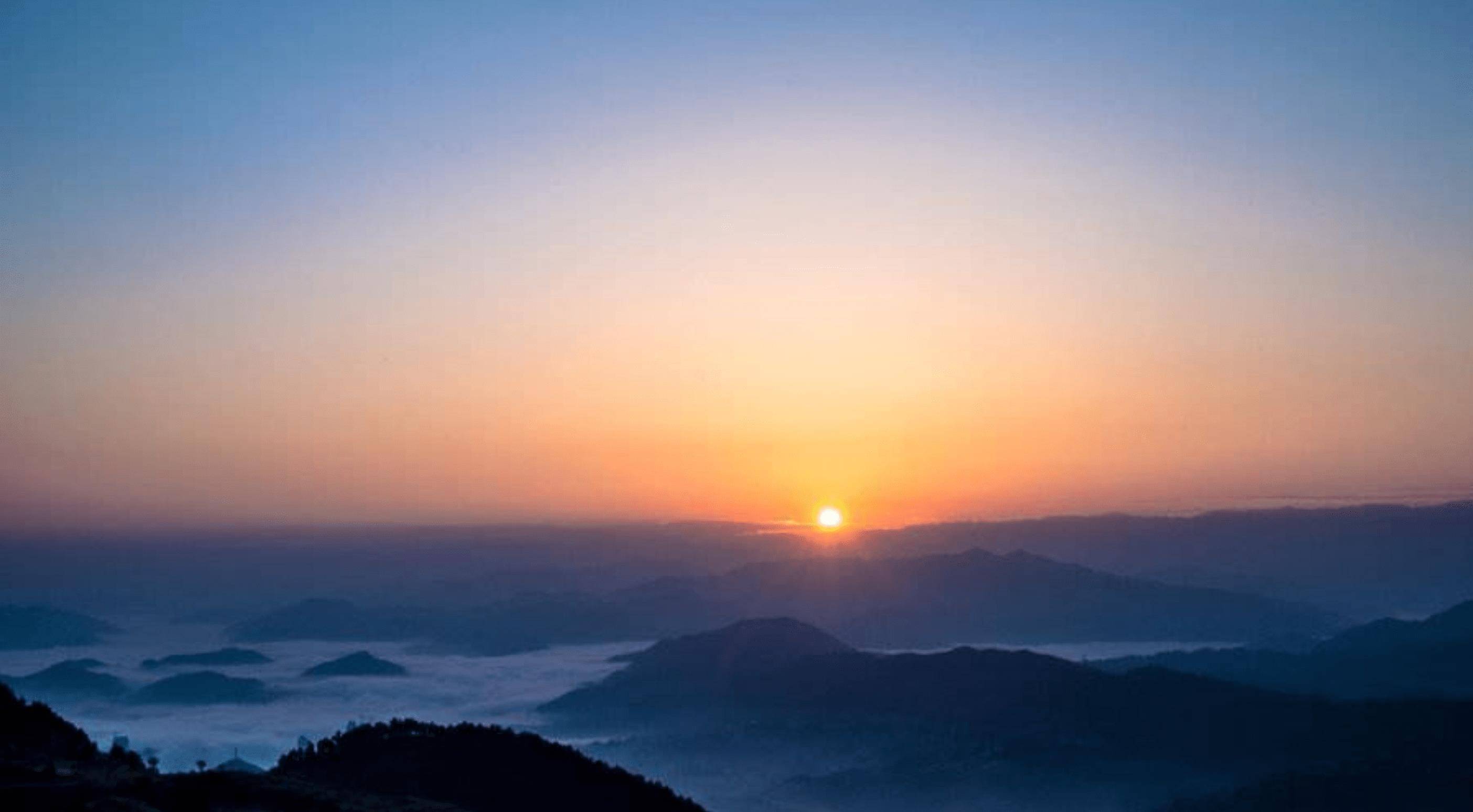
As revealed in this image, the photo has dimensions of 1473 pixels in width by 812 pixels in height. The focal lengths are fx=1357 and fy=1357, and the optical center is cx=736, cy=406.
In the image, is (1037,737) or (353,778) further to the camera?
(1037,737)

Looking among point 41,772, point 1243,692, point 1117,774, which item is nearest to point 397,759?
point 41,772

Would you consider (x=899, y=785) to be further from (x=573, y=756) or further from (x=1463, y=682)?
(x=573, y=756)

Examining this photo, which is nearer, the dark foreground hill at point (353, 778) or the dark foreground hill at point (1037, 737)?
the dark foreground hill at point (353, 778)

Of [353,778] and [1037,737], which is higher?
[353,778]

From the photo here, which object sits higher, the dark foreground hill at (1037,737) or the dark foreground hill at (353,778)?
the dark foreground hill at (353,778)
